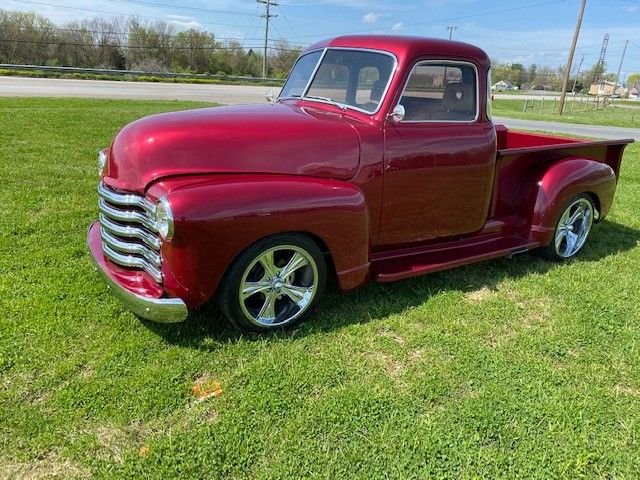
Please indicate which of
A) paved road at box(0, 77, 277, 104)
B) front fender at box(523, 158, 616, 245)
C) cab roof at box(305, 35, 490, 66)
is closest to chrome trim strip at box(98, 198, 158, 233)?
cab roof at box(305, 35, 490, 66)

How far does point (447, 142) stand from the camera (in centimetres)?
384

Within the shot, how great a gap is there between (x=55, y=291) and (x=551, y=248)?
4.20 meters

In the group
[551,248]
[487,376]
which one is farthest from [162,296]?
[551,248]

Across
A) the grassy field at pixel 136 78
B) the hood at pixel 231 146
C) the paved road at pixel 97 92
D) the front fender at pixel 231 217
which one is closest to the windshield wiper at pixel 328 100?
the hood at pixel 231 146

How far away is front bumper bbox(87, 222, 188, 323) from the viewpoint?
282 centimetres

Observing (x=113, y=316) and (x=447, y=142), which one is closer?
(x=113, y=316)


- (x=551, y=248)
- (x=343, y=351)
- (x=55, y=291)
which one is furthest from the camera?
(x=551, y=248)

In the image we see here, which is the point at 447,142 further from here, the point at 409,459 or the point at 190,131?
the point at 409,459

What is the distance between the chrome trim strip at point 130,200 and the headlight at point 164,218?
0.07 m

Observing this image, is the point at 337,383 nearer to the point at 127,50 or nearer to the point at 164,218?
the point at 164,218

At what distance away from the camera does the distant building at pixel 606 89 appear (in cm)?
6308

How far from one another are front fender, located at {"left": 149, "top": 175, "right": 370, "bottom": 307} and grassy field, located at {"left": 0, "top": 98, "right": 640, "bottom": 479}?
545 millimetres

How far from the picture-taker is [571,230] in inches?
197

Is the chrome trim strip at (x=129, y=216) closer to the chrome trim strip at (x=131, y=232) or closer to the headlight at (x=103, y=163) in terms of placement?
the chrome trim strip at (x=131, y=232)
